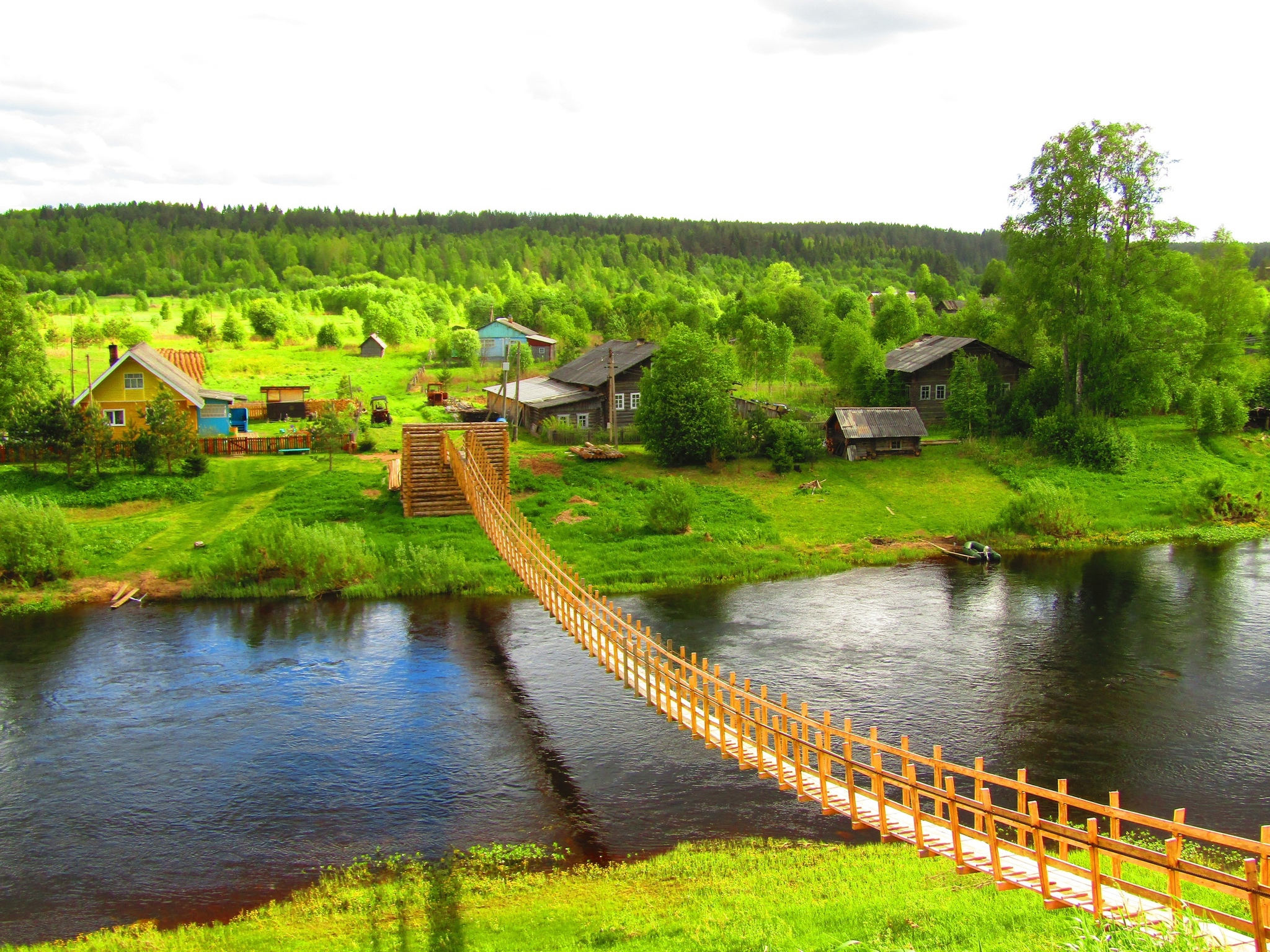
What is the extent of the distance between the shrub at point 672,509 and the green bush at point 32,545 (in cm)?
2145

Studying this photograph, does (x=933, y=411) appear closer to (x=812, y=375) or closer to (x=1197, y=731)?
(x=812, y=375)

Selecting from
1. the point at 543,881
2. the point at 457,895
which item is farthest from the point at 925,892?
the point at 457,895

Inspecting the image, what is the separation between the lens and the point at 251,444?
1925 inches

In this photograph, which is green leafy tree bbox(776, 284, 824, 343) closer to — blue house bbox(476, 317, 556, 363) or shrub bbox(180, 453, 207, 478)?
blue house bbox(476, 317, 556, 363)

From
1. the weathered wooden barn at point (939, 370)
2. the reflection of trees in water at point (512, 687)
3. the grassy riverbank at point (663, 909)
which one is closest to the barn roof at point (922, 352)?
the weathered wooden barn at point (939, 370)

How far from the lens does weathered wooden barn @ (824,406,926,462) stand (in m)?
49.1

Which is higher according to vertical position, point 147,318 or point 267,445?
point 147,318

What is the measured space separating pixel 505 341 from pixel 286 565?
53179mm

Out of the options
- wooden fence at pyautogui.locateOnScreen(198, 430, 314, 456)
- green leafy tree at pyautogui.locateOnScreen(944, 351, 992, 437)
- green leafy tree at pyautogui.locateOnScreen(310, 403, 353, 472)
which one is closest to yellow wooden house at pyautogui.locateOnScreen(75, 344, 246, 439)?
wooden fence at pyautogui.locateOnScreen(198, 430, 314, 456)

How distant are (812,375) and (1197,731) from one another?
51822 mm

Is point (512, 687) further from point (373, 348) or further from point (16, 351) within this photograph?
point (373, 348)

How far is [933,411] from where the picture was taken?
57094 mm

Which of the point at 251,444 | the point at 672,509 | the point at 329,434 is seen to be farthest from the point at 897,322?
the point at 251,444

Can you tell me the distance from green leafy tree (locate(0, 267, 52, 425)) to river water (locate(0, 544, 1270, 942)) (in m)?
21.4
